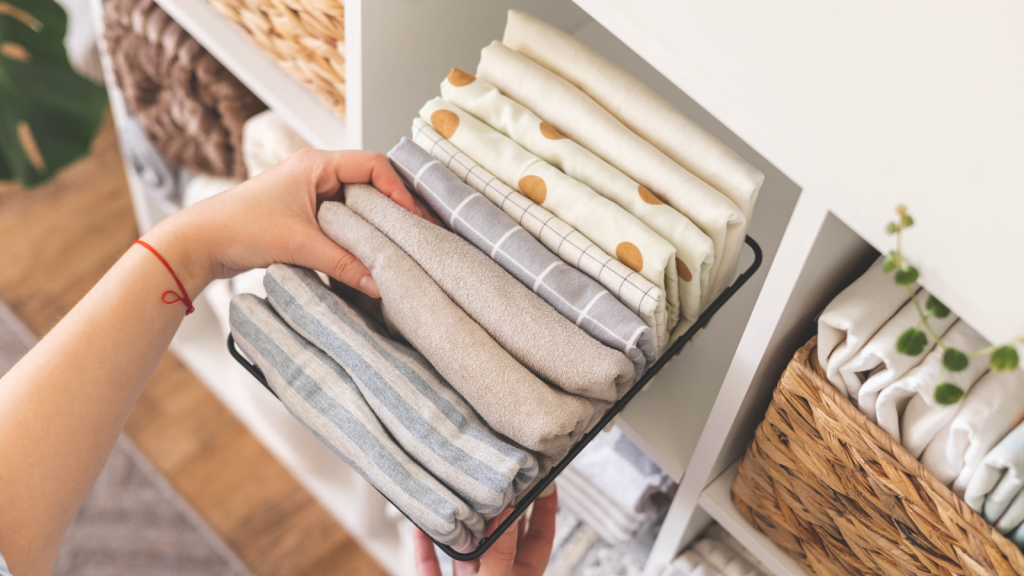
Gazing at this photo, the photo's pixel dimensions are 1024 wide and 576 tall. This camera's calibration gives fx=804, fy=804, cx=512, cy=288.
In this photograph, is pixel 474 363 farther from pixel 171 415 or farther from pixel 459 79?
pixel 171 415

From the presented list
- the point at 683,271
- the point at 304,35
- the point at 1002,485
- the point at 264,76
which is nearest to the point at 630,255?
the point at 683,271

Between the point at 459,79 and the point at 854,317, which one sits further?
the point at 459,79

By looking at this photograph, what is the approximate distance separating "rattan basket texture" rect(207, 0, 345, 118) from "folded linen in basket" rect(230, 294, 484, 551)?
1.10 feet

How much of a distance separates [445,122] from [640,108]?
15 centimetres

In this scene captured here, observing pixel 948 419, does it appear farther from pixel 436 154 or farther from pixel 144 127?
pixel 144 127

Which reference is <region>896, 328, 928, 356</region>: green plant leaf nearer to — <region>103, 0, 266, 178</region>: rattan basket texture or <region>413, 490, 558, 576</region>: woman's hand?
<region>413, 490, 558, 576</region>: woman's hand

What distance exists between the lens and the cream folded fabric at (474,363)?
1.70ft

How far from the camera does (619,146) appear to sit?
1.97 feet

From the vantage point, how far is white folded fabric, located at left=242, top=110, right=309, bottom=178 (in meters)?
1.06

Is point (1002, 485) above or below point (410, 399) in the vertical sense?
above

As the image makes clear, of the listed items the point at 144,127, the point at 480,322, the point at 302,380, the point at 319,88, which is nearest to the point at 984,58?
the point at 480,322

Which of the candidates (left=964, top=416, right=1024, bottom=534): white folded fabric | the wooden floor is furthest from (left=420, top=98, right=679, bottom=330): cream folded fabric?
Answer: the wooden floor

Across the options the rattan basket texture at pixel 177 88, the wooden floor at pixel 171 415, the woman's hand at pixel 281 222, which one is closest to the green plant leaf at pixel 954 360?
the woman's hand at pixel 281 222

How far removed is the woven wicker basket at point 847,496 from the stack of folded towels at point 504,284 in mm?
107
